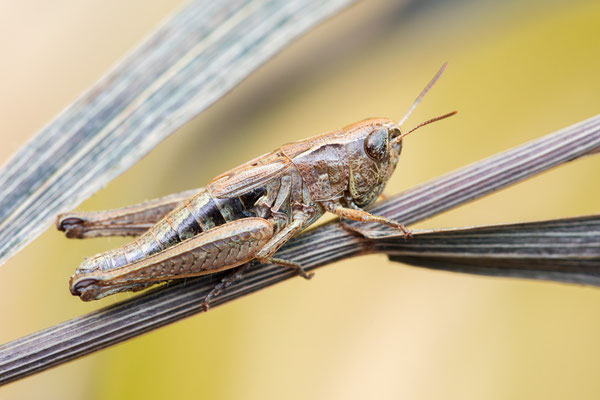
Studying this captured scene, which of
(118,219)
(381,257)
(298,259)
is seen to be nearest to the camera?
(298,259)

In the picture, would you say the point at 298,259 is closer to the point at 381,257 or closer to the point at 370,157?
the point at 370,157

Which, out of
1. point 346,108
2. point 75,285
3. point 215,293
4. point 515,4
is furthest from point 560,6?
point 75,285

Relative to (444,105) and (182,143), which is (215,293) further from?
(444,105)

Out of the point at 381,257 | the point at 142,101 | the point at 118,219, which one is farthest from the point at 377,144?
the point at 381,257

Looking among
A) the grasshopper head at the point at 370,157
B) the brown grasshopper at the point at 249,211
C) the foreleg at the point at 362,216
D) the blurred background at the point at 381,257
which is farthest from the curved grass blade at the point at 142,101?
the blurred background at the point at 381,257

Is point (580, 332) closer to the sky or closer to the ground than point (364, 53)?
closer to the ground

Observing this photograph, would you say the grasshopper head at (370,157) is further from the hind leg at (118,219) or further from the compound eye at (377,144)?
the hind leg at (118,219)

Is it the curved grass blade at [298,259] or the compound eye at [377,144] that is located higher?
the compound eye at [377,144]

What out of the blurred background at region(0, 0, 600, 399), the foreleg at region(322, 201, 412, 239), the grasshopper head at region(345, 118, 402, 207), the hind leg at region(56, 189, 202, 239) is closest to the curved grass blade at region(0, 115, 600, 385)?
the foreleg at region(322, 201, 412, 239)
